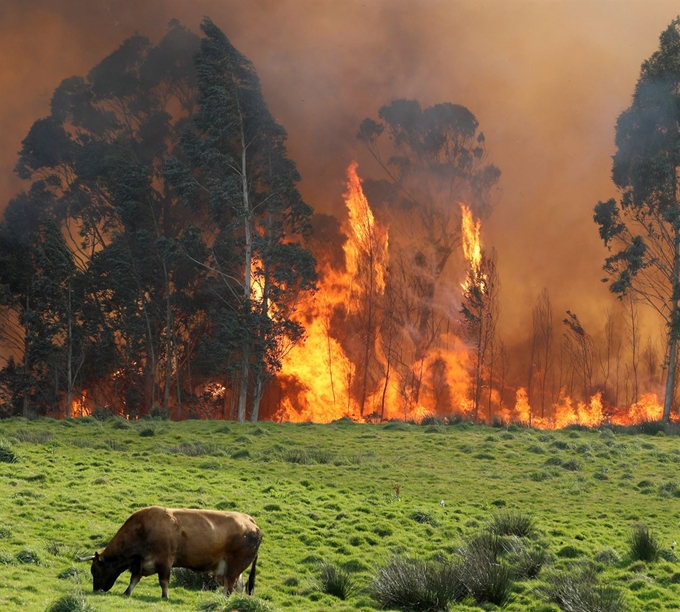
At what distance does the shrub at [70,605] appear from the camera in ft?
47.7

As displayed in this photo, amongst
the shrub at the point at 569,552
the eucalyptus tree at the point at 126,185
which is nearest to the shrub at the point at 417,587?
the shrub at the point at 569,552

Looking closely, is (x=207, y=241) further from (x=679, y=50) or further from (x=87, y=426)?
(x=679, y=50)

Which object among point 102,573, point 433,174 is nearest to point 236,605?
point 102,573

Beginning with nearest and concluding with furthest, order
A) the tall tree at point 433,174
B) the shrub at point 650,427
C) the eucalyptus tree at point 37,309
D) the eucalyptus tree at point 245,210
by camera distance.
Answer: the shrub at point 650,427 → the eucalyptus tree at point 245,210 → the eucalyptus tree at point 37,309 → the tall tree at point 433,174

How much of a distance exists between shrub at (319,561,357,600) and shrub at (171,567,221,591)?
7.87ft

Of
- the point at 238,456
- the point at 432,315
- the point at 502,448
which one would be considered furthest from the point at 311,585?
the point at 432,315

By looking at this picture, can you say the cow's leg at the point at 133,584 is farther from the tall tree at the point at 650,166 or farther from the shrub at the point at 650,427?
the tall tree at the point at 650,166

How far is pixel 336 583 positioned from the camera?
20.4 meters

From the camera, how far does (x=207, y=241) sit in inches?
2630

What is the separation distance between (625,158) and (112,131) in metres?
37.1

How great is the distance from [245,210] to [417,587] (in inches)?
1605

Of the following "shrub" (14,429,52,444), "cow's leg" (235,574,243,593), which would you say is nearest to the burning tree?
"shrub" (14,429,52,444)

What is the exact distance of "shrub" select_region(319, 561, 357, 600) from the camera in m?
20.3

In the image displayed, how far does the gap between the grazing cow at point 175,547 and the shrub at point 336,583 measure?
2.64 m
